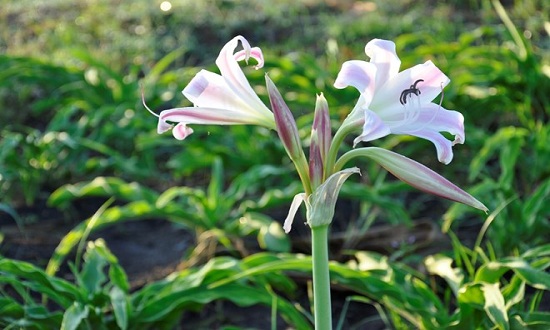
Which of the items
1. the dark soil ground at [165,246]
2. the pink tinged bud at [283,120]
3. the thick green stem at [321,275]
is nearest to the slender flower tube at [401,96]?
the pink tinged bud at [283,120]

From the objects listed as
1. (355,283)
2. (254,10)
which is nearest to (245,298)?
(355,283)

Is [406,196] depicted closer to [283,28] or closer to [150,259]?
[150,259]

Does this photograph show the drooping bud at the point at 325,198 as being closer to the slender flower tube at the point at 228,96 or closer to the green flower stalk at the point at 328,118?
the green flower stalk at the point at 328,118

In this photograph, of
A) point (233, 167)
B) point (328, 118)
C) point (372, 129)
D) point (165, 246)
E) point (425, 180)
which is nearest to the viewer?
point (372, 129)

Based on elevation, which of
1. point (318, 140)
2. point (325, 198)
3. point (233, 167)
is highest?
point (233, 167)

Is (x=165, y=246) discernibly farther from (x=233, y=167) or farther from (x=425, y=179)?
(x=425, y=179)

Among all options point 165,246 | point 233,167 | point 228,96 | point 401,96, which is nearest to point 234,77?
point 228,96
